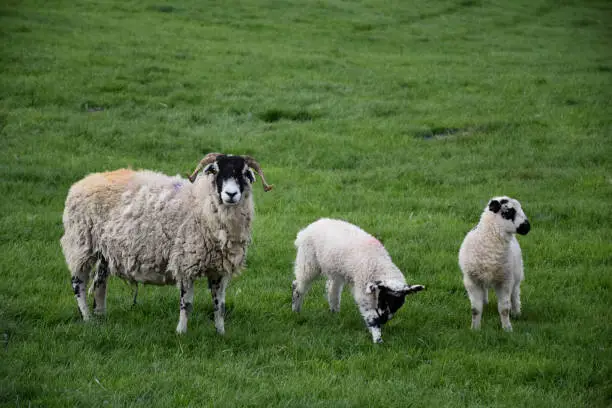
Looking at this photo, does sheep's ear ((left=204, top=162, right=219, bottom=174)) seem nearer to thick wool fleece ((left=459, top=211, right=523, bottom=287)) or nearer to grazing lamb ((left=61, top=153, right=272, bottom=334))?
grazing lamb ((left=61, top=153, right=272, bottom=334))

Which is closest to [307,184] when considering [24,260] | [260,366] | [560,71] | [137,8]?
[24,260]

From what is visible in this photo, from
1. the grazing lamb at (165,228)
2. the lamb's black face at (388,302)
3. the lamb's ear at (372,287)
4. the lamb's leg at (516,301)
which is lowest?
the lamb's leg at (516,301)

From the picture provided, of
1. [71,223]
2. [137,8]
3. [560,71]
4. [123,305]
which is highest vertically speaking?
[137,8]

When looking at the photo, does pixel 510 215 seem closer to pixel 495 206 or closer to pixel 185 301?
pixel 495 206

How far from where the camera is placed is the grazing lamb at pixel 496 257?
26.0ft

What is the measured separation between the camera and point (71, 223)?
8164mm

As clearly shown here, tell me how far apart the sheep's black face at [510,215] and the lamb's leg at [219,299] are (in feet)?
10.1

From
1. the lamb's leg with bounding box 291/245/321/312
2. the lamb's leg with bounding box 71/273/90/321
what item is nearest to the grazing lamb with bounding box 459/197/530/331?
the lamb's leg with bounding box 291/245/321/312

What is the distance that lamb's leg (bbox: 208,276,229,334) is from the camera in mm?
7621

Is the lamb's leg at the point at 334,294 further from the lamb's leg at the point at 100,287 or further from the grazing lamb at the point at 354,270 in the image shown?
the lamb's leg at the point at 100,287

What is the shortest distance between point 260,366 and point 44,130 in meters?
11.4

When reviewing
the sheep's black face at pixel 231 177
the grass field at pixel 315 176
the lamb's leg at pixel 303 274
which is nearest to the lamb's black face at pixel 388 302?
the grass field at pixel 315 176

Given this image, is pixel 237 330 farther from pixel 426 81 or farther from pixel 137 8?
pixel 137 8

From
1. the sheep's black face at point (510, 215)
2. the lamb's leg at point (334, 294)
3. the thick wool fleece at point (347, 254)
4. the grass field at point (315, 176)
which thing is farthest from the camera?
the lamb's leg at point (334, 294)
